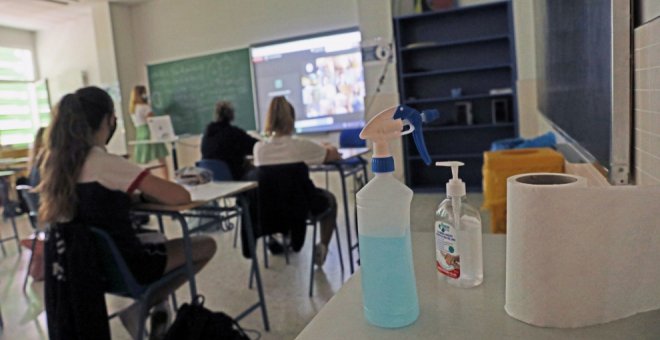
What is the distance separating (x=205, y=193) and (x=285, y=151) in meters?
0.69

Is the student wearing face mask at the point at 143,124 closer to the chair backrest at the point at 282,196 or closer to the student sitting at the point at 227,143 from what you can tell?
the student sitting at the point at 227,143

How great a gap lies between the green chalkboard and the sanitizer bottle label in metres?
5.70

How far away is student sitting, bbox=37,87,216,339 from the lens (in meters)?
1.80

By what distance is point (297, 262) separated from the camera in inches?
135

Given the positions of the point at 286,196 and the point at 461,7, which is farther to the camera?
the point at 461,7

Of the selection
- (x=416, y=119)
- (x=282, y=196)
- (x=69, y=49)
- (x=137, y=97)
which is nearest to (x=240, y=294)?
(x=282, y=196)

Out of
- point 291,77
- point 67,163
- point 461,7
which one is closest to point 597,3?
point 67,163

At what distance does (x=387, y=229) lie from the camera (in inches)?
28.0

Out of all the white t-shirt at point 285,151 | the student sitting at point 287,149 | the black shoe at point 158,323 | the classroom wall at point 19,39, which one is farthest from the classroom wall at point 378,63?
the classroom wall at point 19,39

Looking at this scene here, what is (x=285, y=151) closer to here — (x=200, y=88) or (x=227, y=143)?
(x=227, y=143)

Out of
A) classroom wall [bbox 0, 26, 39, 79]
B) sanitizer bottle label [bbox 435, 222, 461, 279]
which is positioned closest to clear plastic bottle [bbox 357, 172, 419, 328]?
sanitizer bottle label [bbox 435, 222, 461, 279]

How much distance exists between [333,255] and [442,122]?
2327mm

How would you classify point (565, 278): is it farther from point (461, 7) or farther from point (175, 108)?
point (175, 108)

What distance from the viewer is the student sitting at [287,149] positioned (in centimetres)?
288
